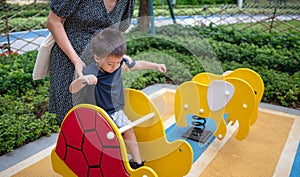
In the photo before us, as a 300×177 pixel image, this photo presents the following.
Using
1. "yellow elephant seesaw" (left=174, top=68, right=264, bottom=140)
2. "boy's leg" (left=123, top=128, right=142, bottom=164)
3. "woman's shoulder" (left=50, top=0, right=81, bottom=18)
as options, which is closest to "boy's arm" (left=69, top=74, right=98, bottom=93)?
"woman's shoulder" (left=50, top=0, right=81, bottom=18)

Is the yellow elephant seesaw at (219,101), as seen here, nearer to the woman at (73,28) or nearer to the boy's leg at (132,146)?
the boy's leg at (132,146)

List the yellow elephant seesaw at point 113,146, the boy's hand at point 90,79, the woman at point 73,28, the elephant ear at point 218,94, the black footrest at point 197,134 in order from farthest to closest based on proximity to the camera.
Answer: the black footrest at point 197,134 → the elephant ear at point 218,94 → the yellow elephant seesaw at point 113,146 → the woman at point 73,28 → the boy's hand at point 90,79

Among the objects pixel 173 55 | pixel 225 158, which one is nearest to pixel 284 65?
pixel 225 158

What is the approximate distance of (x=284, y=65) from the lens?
17.7 feet

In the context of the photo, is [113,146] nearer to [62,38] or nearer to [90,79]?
[90,79]

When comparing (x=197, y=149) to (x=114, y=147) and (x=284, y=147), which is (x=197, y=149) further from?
(x=114, y=147)

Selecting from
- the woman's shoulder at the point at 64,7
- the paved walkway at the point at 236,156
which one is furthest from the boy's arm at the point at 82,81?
the paved walkway at the point at 236,156

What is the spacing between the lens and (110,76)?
5.94 feet

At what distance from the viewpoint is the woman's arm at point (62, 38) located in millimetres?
1648

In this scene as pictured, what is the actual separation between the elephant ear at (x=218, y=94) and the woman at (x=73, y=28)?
1.27m

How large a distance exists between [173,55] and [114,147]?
38.3 inches

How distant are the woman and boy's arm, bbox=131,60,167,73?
0.24 m

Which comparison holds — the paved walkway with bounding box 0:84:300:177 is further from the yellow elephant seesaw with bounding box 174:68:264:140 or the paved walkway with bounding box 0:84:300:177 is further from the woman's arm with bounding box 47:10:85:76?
the woman's arm with bounding box 47:10:85:76

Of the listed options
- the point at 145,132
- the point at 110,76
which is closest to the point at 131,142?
the point at 145,132
